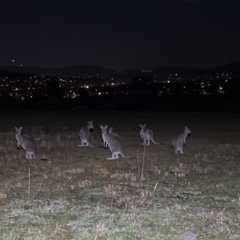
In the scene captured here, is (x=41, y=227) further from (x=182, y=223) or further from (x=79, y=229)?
(x=182, y=223)

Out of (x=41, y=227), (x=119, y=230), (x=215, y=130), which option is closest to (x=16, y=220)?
(x=41, y=227)

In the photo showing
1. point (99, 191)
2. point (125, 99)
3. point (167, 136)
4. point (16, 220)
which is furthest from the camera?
point (125, 99)

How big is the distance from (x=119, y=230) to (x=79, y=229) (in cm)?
63

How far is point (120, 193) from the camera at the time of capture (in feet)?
26.5

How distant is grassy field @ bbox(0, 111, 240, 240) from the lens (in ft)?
19.7

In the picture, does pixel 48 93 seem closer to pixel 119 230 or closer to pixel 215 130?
pixel 215 130

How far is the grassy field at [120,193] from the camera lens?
6.00 metres

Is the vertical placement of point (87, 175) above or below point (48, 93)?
below

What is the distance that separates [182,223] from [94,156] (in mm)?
6723

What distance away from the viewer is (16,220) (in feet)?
21.0

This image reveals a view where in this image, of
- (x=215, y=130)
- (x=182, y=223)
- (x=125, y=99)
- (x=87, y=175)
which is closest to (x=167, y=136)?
(x=215, y=130)

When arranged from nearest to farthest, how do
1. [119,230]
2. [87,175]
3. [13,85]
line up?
[119,230], [87,175], [13,85]

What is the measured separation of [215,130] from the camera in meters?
20.8

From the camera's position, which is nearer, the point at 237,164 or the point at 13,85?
the point at 237,164
